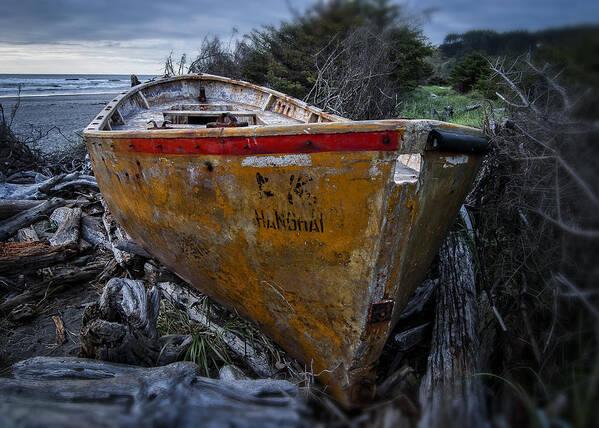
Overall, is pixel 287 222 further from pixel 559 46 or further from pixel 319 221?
pixel 559 46

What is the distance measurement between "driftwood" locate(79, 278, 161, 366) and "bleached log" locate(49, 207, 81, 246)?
2406 mm

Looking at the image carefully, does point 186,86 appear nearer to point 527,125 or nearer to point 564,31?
point 527,125

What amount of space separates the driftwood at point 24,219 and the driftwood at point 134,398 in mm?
3506

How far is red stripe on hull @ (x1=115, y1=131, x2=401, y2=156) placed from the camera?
1.63 meters

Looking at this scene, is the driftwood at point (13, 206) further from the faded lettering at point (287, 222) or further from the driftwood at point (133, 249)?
the faded lettering at point (287, 222)

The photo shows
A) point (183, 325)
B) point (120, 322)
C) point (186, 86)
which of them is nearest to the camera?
point (120, 322)

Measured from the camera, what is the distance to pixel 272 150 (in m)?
1.87

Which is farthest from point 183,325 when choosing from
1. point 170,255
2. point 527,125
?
point 527,125

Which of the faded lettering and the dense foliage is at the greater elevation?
the dense foliage

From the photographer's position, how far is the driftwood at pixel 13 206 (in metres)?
4.75

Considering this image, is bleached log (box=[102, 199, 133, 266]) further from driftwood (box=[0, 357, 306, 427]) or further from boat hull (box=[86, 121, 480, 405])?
driftwood (box=[0, 357, 306, 427])

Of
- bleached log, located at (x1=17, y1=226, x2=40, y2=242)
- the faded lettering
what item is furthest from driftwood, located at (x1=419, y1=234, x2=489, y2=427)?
bleached log, located at (x1=17, y1=226, x2=40, y2=242)

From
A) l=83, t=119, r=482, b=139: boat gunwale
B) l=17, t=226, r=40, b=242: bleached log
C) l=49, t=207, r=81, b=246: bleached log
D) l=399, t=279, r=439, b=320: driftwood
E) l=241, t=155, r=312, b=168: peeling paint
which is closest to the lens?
l=83, t=119, r=482, b=139: boat gunwale

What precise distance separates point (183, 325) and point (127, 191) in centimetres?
131
